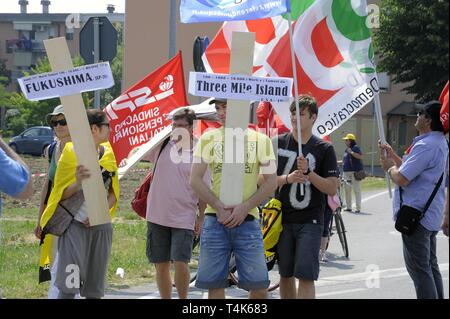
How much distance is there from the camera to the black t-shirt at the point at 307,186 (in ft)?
22.3

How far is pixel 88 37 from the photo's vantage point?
9.98 m

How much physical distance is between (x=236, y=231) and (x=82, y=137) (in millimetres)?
1305

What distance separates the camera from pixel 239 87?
6.29 metres

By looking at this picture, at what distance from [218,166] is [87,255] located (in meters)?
Answer: 1.22

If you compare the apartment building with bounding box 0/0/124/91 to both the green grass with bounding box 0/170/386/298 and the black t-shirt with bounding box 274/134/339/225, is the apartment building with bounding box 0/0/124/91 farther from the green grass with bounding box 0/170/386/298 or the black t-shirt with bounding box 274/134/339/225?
the black t-shirt with bounding box 274/134/339/225

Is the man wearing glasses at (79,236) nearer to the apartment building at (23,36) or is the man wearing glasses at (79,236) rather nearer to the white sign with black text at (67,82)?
the white sign with black text at (67,82)

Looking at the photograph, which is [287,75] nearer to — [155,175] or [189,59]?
[155,175]

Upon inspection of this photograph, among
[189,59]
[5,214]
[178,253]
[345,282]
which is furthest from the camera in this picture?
[189,59]

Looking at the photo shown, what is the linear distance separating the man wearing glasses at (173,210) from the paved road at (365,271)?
4.16 ft

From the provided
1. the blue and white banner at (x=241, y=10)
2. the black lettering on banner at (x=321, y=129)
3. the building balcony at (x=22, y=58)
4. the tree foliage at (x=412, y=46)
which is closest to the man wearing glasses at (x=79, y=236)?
the blue and white banner at (x=241, y=10)

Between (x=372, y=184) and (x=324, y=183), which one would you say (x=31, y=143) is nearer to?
(x=372, y=184)

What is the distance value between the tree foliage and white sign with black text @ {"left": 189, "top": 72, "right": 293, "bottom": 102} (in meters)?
30.4

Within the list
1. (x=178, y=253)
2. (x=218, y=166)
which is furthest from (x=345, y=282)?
(x=218, y=166)

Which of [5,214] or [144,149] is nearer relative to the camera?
[144,149]
